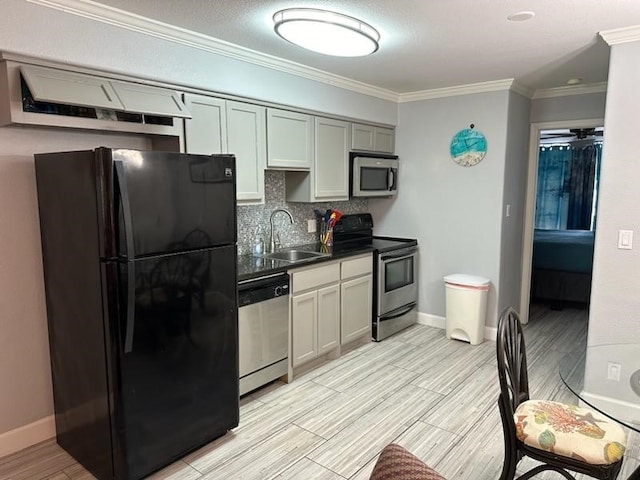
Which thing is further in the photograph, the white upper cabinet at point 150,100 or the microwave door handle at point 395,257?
the microwave door handle at point 395,257

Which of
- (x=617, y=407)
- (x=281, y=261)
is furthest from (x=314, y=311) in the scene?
(x=617, y=407)

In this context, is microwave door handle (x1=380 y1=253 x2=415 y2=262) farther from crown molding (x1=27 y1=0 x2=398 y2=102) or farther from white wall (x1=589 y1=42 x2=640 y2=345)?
white wall (x1=589 y1=42 x2=640 y2=345)

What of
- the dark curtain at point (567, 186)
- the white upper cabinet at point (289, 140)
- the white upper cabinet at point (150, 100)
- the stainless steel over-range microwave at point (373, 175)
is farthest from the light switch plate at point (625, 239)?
the dark curtain at point (567, 186)

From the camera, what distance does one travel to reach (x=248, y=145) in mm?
3227

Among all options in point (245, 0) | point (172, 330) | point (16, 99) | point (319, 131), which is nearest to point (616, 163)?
point (319, 131)

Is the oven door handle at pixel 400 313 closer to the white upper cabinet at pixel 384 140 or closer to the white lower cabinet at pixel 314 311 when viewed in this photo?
the white lower cabinet at pixel 314 311

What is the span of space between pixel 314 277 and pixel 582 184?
23.1 ft

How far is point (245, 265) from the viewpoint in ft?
10.7

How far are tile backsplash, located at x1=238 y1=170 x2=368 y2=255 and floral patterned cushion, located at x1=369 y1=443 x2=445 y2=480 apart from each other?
2.71 m

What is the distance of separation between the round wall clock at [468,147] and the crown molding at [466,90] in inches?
14.6

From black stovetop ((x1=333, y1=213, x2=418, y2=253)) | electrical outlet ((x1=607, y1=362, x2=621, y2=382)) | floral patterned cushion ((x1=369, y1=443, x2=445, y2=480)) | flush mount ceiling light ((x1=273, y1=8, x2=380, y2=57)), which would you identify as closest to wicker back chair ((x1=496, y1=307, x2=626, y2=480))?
electrical outlet ((x1=607, y1=362, x2=621, y2=382))

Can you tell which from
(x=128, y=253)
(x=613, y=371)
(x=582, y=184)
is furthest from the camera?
(x=582, y=184)

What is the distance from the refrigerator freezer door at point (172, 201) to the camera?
204 centimetres

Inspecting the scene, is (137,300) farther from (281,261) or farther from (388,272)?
(388,272)
